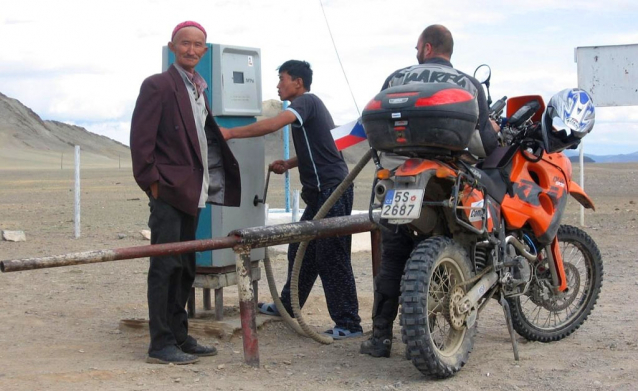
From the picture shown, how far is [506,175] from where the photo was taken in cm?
553

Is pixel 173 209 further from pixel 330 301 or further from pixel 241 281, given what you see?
pixel 330 301

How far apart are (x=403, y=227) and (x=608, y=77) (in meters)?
9.55

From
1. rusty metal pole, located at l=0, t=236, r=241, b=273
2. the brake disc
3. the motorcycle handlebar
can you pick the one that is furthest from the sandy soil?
the motorcycle handlebar

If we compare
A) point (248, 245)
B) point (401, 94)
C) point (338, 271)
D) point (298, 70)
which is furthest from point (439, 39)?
point (338, 271)

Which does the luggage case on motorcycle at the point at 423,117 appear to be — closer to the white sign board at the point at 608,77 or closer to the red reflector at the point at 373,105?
the red reflector at the point at 373,105

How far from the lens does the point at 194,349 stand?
5746mm

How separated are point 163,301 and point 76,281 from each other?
143 inches

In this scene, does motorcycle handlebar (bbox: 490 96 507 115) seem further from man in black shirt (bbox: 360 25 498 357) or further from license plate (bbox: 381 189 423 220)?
license plate (bbox: 381 189 423 220)

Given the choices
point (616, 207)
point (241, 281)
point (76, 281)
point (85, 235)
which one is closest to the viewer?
point (241, 281)

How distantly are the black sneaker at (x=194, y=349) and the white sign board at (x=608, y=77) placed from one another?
974cm

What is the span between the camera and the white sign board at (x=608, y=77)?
13945 mm

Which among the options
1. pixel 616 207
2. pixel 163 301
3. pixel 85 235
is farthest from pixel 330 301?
pixel 616 207

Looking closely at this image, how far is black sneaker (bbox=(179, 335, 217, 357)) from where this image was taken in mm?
5742

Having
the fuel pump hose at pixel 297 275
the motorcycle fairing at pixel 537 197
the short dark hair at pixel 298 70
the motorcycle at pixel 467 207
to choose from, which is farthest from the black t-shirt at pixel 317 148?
the motorcycle fairing at pixel 537 197
